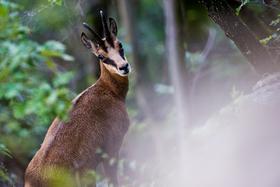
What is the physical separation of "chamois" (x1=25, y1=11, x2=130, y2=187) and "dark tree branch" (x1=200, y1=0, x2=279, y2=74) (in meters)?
1.27

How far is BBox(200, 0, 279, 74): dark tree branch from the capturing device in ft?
25.9

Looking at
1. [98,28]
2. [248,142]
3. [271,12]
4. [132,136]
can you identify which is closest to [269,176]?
[248,142]

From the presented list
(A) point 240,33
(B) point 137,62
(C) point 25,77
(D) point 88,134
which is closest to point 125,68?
(D) point 88,134

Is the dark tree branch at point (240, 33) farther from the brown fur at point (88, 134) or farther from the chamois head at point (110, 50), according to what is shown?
the brown fur at point (88, 134)

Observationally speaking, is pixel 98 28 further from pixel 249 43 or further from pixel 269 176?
pixel 269 176

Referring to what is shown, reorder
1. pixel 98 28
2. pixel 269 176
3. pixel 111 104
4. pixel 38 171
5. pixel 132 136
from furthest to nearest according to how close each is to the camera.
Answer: pixel 132 136, pixel 98 28, pixel 111 104, pixel 38 171, pixel 269 176

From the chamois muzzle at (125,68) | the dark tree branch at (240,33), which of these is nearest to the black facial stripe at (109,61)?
the chamois muzzle at (125,68)

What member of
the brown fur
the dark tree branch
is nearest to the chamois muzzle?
the brown fur

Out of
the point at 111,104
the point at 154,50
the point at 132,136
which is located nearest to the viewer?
the point at 111,104

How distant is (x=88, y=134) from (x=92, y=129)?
0.41ft

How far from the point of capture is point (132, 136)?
14.7 m

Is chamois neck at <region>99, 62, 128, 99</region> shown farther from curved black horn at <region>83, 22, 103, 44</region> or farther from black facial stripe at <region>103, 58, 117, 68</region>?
curved black horn at <region>83, 22, 103, 44</region>

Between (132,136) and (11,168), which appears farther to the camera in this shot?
(132,136)

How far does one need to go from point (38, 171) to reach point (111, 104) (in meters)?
1.69
